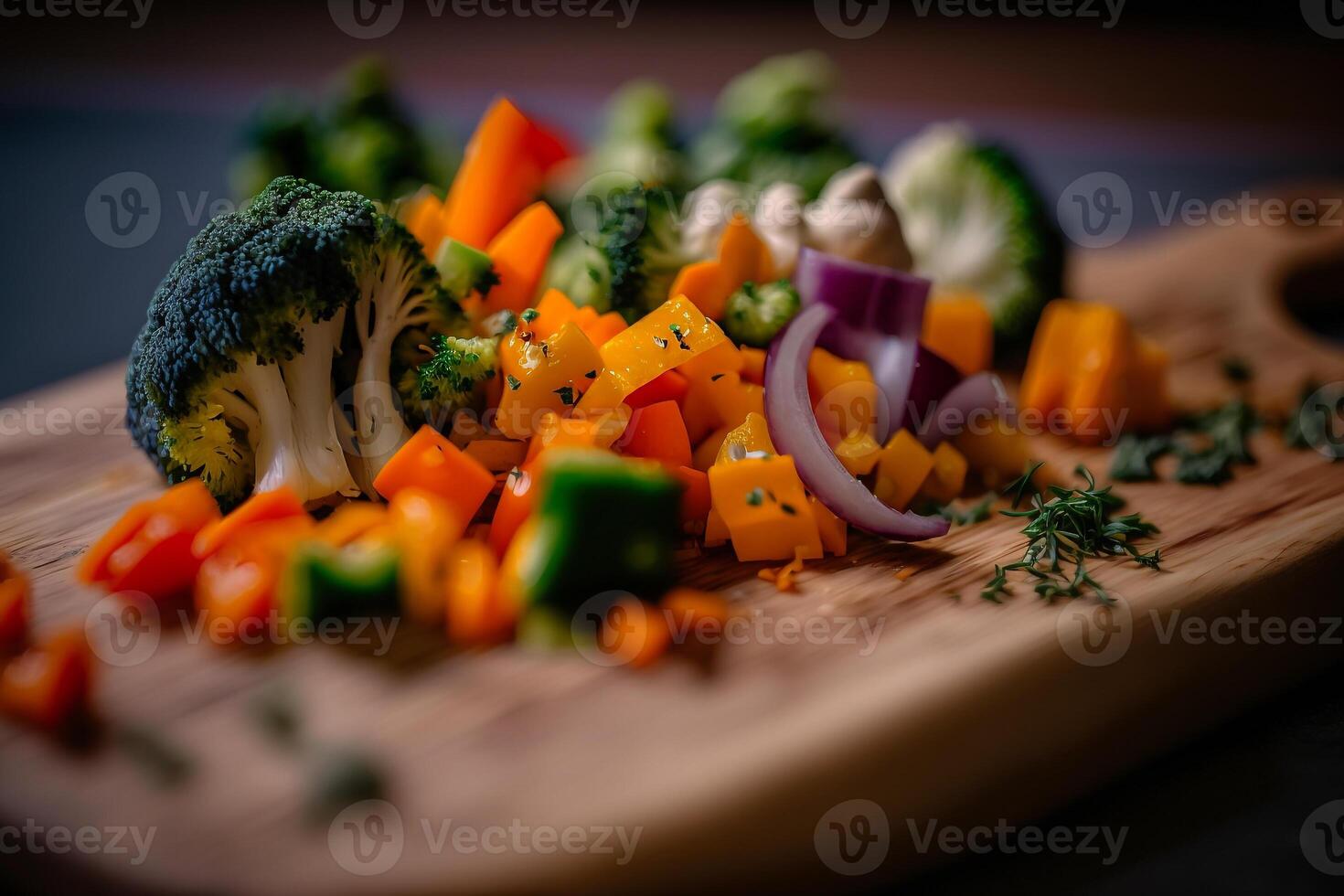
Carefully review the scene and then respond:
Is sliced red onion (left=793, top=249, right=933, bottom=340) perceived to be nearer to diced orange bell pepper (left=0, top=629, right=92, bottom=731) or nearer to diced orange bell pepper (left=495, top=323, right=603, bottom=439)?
diced orange bell pepper (left=495, top=323, right=603, bottom=439)

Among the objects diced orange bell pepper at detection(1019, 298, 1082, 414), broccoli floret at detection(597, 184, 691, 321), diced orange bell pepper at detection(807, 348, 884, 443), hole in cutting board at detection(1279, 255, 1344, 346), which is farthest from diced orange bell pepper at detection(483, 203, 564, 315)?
hole in cutting board at detection(1279, 255, 1344, 346)

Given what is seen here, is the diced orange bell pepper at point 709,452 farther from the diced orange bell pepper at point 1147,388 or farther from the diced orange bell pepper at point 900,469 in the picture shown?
the diced orange bell pepper at point 1147,388

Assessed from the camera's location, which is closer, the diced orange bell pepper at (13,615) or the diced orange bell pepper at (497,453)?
the diced orange bell pepper at (13,615)

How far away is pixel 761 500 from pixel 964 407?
747 millimetres

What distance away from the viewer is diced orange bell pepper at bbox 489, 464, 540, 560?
1.95m

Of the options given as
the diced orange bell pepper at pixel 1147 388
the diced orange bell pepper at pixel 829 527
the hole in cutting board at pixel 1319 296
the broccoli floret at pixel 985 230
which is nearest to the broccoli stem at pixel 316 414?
the diced orange bell pepper at pixel 829 527

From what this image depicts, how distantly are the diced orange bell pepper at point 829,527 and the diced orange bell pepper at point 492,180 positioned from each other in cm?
112

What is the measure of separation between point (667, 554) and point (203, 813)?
0.85 meters

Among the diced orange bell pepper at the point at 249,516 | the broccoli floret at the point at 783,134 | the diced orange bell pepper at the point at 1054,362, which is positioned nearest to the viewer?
the diced orange bell pepper at the point at 249,516

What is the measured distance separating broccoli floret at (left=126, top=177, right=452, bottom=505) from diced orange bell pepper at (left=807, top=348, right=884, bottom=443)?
2.81ft

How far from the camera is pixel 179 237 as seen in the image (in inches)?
170

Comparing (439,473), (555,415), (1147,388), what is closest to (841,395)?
(555,415)

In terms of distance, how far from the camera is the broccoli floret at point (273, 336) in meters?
1.95

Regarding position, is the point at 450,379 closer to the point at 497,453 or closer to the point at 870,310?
the point at 497,453
